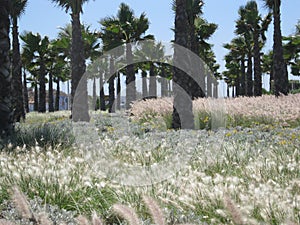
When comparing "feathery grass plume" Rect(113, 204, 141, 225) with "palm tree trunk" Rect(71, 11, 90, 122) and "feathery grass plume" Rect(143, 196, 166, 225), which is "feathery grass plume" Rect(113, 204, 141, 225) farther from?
"palm tree trunk" Rect(71, 11, 90, 122)

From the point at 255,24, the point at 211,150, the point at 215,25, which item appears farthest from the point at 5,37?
the point at 255,24

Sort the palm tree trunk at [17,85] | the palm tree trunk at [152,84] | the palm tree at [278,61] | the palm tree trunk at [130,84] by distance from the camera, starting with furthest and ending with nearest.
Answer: the palm tree trunk at [152,84], the palm tree trunk at [130,84], the palm tree at [278,61], the palm tree trunk at [17,85]

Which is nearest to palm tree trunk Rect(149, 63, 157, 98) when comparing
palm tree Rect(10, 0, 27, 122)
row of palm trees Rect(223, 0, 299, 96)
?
row of palm trees Rect(223, 0, 299, 96)

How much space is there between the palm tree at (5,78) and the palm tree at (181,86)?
473 cm

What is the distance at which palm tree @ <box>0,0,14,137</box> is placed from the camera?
8.23 metres

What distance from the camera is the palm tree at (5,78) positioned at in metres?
8.23

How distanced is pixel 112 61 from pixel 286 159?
32.0 meters

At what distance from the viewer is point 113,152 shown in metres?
5.75

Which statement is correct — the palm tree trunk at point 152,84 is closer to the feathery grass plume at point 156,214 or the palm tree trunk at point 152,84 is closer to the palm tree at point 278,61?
the palm tree at point 278,61

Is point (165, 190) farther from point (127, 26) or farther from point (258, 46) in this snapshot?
point (258, 46)

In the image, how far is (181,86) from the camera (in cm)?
1129

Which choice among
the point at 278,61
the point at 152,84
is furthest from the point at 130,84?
the point at 152,84

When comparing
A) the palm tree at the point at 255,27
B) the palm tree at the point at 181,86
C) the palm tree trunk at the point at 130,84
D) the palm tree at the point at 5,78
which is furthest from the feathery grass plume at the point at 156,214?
the palm tree at the point at 255,27

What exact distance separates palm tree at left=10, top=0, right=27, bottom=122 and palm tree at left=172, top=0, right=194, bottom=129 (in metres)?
8.93
